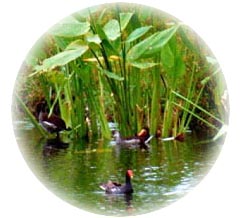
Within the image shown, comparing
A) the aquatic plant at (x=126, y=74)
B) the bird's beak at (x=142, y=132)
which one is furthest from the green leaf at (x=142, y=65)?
the bird's beak at (x=142, y=132)

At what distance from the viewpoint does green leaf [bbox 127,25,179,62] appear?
175 cm

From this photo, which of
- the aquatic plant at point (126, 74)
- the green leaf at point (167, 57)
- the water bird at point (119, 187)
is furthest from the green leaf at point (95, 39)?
the water bird at point (119, 187)

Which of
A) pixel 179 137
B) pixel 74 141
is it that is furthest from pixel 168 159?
pixel 74 141

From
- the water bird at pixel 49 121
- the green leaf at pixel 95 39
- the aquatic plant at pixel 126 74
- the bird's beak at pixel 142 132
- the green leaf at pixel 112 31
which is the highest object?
the green leaf at pixel 112 31

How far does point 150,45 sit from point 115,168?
0.70 feet

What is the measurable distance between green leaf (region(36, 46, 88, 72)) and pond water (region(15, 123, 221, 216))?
0.11 meters

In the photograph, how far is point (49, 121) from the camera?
1.76 m

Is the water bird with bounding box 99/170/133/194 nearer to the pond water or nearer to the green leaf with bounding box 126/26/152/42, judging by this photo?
the pond water

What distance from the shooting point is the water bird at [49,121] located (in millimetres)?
1757

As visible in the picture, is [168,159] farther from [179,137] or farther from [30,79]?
[30,79]

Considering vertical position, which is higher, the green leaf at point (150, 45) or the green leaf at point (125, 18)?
the green leaf at point (125, 18)

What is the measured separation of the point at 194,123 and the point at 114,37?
0.20 meters

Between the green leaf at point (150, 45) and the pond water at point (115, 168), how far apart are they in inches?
5.8

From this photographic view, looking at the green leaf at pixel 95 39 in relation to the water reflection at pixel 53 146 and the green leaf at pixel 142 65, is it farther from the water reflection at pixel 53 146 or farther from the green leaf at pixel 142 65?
the water reflection at pixel 53 146
